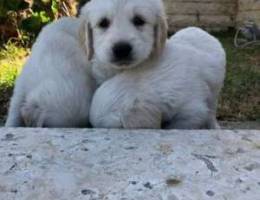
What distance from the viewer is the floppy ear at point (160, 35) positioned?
2299 mm

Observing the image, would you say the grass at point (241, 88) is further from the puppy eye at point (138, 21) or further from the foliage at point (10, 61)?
the puppy eye at point (138, 21)

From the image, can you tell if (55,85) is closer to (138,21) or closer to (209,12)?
(138,21)

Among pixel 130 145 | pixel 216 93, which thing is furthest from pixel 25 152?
pixel 216 93

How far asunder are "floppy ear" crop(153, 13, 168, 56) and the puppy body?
0.08 ft

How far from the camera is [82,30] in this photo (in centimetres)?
237

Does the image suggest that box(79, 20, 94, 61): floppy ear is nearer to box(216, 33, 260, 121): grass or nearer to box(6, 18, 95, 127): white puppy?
box(6, 18, 95, 127): white puppy

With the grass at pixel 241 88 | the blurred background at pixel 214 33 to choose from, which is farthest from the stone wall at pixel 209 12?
the grass at pixel 241 88

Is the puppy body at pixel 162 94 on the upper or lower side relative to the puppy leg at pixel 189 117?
upper

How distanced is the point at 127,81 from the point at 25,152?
50cm

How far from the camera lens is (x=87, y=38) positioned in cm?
234

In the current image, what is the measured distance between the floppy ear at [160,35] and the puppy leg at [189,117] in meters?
0.22

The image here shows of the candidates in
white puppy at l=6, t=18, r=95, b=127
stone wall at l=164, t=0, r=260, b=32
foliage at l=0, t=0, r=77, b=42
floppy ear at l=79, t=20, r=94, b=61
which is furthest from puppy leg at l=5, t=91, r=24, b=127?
stone wall at l=164, t=0, r=260, b=32

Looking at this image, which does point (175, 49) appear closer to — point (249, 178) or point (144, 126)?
point (144, 126)

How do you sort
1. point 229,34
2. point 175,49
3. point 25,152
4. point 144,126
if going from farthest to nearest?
1. point 229,34
2. point 175,49
3. point 144,126
4. point 25,152
